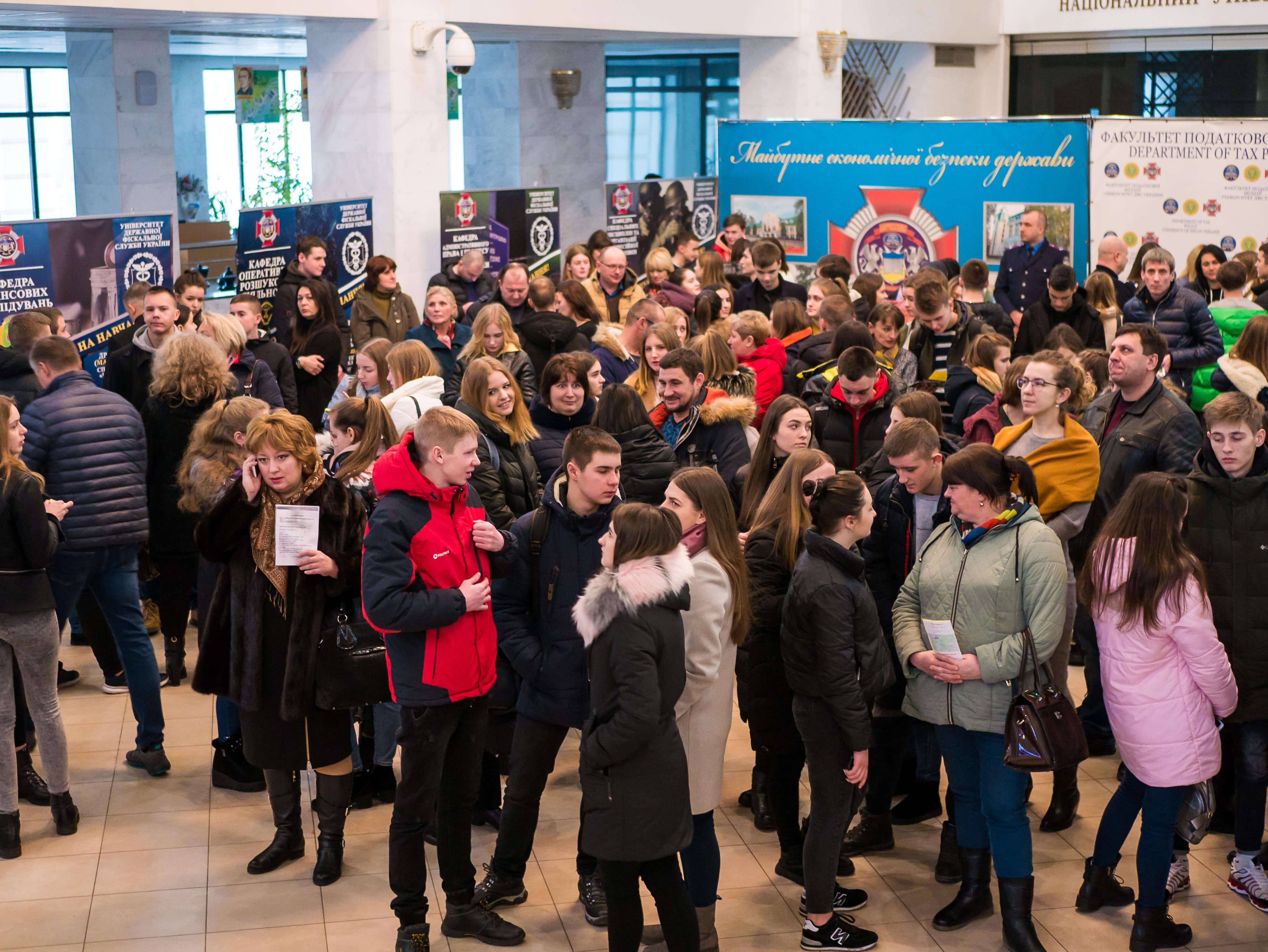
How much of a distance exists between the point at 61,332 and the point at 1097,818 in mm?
5680

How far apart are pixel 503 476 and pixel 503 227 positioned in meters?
7.14

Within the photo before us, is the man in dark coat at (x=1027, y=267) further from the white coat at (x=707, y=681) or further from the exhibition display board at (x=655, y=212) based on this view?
the white coat at (x=707, y=681)

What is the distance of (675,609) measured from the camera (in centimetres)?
355

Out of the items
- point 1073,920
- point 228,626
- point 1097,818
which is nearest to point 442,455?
point 228,626

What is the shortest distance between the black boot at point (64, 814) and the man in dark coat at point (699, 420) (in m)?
2.76

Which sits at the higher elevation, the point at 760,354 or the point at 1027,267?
the point at 1027,267

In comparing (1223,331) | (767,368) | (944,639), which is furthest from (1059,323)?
(944,639)

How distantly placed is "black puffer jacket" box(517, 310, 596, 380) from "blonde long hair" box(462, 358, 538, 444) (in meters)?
2.26

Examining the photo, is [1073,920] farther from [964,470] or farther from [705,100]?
[705,100]

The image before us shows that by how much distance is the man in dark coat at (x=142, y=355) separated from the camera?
6.73 meters

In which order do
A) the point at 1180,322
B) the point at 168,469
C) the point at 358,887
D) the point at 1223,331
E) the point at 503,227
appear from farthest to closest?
the point at 503,227
the point at 1223,331
the point at 1180,322
the point at 168,469
the point at 358,887

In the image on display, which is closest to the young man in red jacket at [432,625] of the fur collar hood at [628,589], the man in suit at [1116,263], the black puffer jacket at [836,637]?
the fur collar hood at [628,589]

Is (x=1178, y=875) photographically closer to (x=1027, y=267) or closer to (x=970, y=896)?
(x=970, y=896)

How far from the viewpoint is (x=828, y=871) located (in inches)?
162
